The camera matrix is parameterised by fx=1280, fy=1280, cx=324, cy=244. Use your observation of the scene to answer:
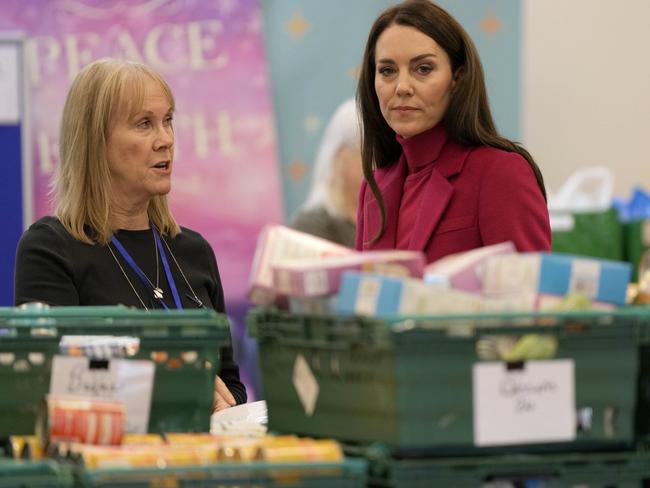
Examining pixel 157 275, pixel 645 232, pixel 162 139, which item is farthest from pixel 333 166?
pixel 157 275

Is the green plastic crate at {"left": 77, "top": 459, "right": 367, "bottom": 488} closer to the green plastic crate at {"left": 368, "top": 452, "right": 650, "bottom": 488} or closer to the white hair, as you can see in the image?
the green plastic crate at {"left": 368, "top": 452, "right": 650, "bottom": 488}

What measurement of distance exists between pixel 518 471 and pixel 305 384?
33 centimetres

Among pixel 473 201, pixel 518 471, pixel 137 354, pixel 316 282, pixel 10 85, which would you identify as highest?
pixel 10 85

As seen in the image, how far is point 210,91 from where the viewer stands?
20.0 ft

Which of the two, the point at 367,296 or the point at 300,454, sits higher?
the point at 367,296

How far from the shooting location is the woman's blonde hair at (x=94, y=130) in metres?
2.76

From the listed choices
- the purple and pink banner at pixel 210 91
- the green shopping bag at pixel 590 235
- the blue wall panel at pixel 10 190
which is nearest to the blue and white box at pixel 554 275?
the green shopping bag at pixel 590 235

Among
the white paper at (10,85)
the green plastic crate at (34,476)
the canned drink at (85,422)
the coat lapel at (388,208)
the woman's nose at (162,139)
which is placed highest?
the white paper at (10,85)

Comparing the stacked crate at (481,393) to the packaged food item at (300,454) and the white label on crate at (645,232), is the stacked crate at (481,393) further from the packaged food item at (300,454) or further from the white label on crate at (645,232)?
the white label on crate at (645,232)

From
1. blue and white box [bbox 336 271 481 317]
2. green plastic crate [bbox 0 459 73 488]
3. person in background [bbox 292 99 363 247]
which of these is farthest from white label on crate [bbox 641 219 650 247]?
green plastic crate [bbox 0 459 73 488]

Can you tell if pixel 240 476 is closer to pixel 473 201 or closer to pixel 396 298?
pixel 396 298

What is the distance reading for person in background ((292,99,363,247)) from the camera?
5.27 metres

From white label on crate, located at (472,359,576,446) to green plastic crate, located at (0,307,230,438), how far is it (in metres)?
0.41

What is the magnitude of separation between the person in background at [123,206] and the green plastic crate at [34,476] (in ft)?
3.66
